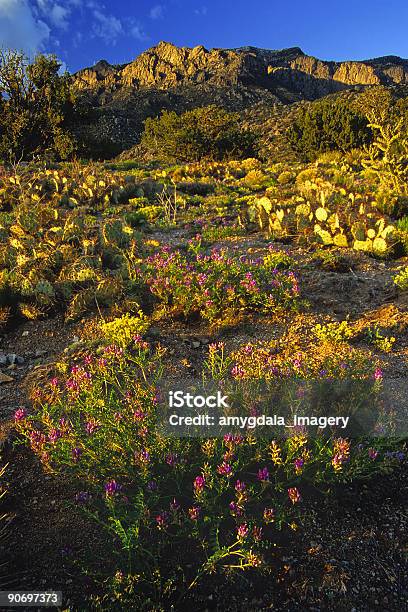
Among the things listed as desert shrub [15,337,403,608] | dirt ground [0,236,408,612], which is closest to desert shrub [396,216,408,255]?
dirt ground [0,236,408,612]

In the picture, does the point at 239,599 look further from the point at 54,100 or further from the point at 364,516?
the point at 54,100

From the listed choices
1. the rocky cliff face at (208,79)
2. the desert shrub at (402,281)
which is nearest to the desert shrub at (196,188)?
the desert shrub at (402,281)

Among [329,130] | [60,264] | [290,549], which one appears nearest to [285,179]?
[60,264]

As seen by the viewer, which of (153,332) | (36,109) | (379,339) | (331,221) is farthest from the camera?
(36,109)

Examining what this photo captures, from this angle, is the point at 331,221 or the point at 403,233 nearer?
the point at 403,233

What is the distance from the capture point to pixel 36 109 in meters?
29.3

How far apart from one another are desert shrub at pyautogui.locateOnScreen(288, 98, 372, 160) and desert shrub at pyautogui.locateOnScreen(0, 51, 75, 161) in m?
17.5

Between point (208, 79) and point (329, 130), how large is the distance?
95.3 meters

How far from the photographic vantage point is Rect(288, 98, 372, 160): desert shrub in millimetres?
31406

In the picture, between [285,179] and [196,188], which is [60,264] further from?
[285,179]

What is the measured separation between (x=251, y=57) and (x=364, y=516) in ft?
468

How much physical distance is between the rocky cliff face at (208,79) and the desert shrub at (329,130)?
40.5 meters

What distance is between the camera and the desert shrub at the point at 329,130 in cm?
3141

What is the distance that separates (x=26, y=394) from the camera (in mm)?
3807
